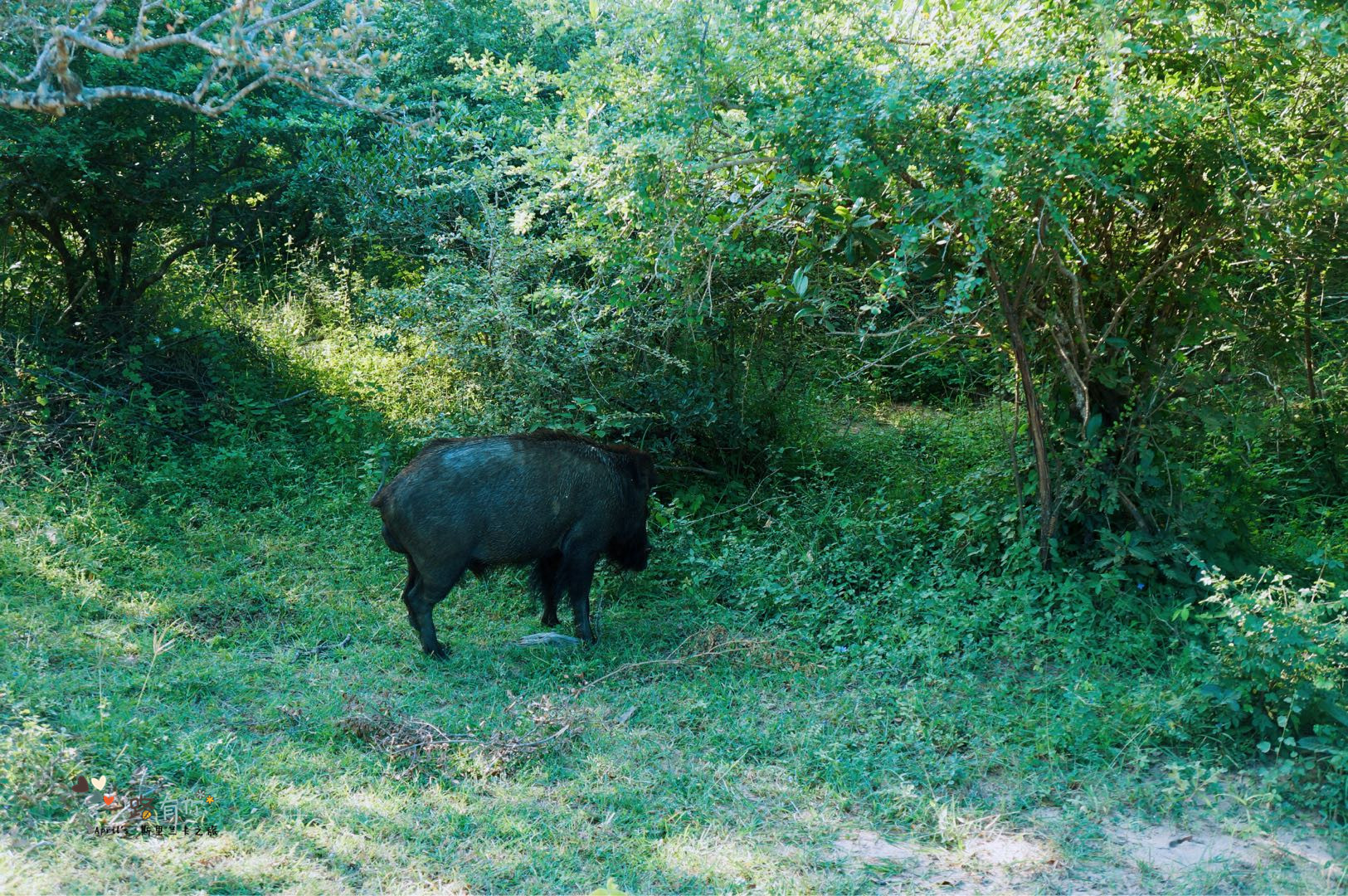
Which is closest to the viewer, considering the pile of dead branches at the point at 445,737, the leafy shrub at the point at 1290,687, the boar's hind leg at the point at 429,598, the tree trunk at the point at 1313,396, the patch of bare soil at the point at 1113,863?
the patch of bare soil at the point at 1113,863

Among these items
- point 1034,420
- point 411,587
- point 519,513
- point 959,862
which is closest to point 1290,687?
point 959,862

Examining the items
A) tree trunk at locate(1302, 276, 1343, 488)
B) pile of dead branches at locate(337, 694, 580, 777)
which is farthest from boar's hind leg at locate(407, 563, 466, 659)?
tree trunk at locate(1302, 276, 1343, 488)

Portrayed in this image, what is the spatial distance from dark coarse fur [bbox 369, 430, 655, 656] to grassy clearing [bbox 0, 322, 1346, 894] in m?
0.36

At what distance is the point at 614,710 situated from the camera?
5.36 m

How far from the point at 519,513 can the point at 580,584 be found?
21.8 inches

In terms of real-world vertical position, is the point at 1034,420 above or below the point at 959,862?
above

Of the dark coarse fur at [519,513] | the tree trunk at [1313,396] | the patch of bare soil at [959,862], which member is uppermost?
the tree trunk at [1313,396]

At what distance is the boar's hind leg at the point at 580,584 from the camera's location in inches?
252

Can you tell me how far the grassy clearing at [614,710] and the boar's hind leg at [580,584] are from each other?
0.19m

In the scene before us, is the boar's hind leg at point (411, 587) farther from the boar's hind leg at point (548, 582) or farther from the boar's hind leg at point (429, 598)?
the boar's hind leg at point (548, 582)

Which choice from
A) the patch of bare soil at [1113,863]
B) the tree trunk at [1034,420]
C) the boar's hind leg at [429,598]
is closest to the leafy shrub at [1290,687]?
the patch of bare soil at [1113,863]

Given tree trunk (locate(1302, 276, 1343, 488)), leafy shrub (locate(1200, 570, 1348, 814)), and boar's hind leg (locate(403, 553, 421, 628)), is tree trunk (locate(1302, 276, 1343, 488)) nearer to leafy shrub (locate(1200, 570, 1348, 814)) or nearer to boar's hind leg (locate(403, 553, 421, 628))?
leafy shrub (locate(1200, 570, 1348, 814))

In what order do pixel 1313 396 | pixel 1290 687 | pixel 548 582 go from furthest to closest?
pixel 1313 396 < pixel 548 582 < pixel 1290 687

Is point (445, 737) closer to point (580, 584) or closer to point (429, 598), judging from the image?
point (429, 598)
